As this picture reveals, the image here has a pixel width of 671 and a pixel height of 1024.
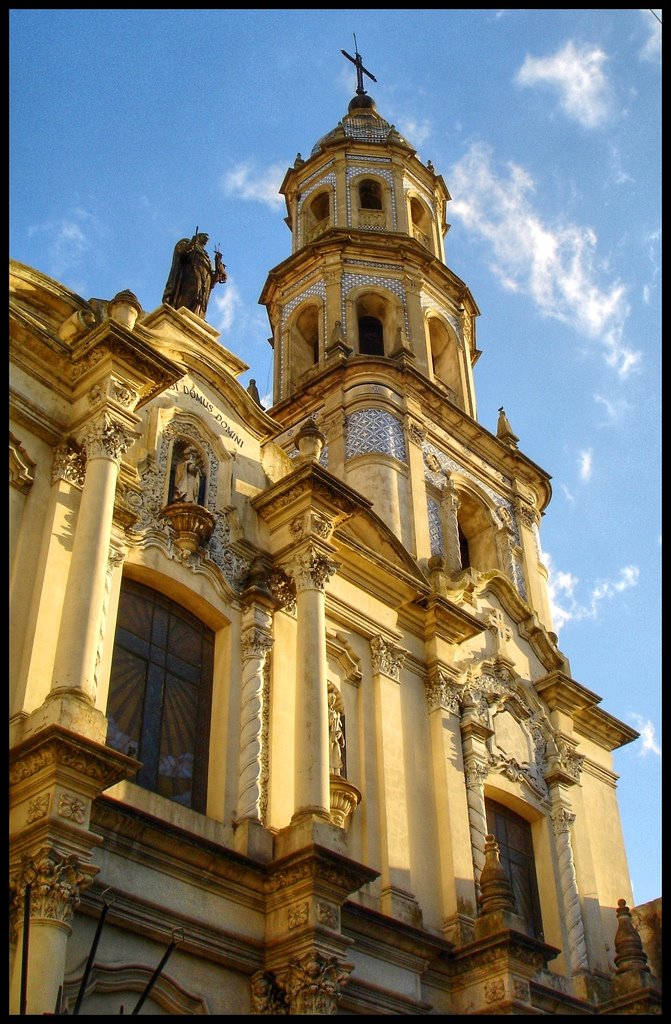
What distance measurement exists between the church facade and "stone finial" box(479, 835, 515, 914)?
0.03 m

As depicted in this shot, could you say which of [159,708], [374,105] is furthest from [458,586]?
[374,105]

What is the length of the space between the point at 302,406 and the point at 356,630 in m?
7.98

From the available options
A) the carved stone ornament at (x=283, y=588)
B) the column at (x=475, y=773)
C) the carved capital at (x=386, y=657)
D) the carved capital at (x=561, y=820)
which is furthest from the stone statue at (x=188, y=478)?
the carved capital at (x=561, y=820)

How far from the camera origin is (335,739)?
1636 cm

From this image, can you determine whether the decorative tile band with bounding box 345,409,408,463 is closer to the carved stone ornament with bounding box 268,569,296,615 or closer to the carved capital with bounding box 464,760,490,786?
the carved stone ornament with bounding box 268,569,296,615

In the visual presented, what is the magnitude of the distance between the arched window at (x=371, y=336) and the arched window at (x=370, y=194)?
425 centimetres

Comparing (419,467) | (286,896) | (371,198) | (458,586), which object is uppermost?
(371,198)

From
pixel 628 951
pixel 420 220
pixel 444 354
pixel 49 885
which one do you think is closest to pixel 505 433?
pixel 444 354

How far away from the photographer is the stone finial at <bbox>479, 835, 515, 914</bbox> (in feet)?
51.4

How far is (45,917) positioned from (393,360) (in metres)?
16.1

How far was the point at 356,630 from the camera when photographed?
18031mm

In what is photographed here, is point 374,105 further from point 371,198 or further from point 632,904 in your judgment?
point 632,904

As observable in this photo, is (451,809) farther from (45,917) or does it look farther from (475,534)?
(475,534)

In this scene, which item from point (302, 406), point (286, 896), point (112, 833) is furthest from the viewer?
point (302, 406)
